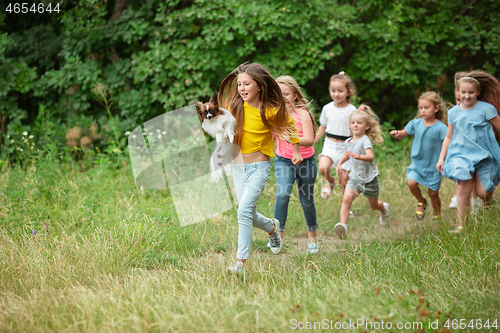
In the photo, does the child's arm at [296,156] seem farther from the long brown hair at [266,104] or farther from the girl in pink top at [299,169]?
the girl in pink top at [299,169]

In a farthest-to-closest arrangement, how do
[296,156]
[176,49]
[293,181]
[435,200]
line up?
[176,49] < [435,200] < [293,181] < [296,156]

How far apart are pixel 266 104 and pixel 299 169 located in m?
0.88

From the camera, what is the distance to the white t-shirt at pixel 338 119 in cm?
529

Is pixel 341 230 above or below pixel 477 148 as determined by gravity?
below

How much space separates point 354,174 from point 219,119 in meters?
2.07

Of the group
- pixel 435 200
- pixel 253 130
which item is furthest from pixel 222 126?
pixel 435 200

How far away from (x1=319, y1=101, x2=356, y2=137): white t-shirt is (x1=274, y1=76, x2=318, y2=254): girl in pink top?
117 centimetres

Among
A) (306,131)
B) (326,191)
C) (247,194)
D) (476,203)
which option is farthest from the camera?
(326,191)

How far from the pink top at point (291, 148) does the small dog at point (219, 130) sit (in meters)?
0.74

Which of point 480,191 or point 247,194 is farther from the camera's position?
point 480,191

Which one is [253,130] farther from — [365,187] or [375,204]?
[375,204]

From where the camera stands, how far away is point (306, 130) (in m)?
3.95

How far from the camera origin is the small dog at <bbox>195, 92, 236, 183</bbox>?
3271mm

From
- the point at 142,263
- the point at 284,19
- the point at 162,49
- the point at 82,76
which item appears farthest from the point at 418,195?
the point at 82,76
